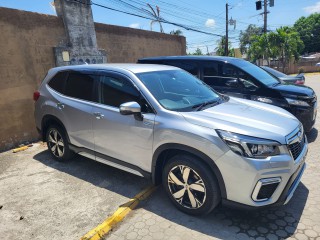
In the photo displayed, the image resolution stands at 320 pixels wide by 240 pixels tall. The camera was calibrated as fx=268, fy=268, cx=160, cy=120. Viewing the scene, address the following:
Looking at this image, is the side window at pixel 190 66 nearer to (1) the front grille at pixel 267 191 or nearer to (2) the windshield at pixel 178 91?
(2) the windshield at pixel 178 91

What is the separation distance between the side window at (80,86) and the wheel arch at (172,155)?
1501 millimetres

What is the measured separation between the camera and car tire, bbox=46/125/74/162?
15.3 feet

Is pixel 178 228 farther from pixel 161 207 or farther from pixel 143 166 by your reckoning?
pixel 143 166

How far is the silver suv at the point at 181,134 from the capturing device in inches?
108

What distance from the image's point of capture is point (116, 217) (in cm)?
318

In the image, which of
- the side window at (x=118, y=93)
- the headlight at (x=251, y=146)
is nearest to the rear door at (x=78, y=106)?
the side window at (x=118, y=93)

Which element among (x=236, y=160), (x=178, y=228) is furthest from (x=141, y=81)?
(x=178, y=228)

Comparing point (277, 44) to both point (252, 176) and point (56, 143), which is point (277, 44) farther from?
point (252, 176)

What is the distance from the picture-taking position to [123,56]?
30.7ft

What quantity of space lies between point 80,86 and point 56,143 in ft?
4.16

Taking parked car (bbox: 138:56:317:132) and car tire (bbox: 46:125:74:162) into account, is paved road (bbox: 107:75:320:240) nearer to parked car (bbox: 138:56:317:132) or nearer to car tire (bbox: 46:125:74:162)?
car tire (bbox: 46:125:74:162)

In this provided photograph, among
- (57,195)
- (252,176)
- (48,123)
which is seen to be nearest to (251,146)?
(252,176)

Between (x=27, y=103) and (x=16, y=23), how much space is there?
1.80 metres

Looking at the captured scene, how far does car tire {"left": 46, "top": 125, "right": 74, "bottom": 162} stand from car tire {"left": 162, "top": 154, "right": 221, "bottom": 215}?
7.17 feet
